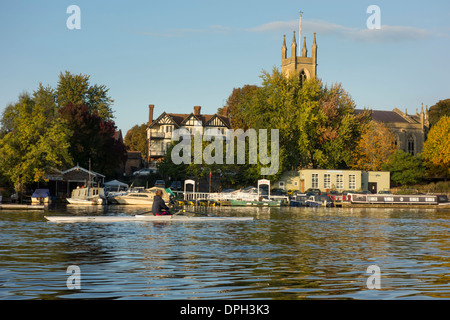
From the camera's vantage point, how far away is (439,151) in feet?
332

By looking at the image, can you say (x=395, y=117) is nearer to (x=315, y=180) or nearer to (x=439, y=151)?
(x=439, y=151)

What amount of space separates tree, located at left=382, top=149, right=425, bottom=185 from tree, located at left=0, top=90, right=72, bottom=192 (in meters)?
58.4

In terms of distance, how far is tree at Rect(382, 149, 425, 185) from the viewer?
97438 millimetres

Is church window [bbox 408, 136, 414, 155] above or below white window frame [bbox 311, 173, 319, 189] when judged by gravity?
above

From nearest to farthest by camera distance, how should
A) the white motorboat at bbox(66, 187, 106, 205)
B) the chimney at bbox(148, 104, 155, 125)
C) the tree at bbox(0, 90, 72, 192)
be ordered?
the tree at bbox(0, 90, 72, 192)
the white motorboat at bbox(66, 187, 106, 205)
the chimney at bbox(148, 104, 155, 125)

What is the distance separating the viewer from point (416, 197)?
80.2m

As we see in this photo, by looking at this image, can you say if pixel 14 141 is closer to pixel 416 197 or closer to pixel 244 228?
pixel 244 228

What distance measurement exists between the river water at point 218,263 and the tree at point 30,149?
2747cm

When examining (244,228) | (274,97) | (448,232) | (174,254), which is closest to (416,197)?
(274,97)

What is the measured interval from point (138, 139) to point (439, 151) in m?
76.7

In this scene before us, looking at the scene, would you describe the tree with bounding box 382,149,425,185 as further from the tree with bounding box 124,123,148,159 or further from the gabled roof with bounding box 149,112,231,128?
the tree with bounding box 124,123,148,159

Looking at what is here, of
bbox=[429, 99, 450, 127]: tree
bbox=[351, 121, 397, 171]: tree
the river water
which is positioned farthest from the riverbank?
bbox=[429, 99, 450, 127]: tree

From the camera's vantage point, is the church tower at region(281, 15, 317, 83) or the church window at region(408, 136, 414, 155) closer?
the church tower at region(281, 15, 317, 83)

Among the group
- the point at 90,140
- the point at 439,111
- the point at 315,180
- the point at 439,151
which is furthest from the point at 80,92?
the point at 439,111
